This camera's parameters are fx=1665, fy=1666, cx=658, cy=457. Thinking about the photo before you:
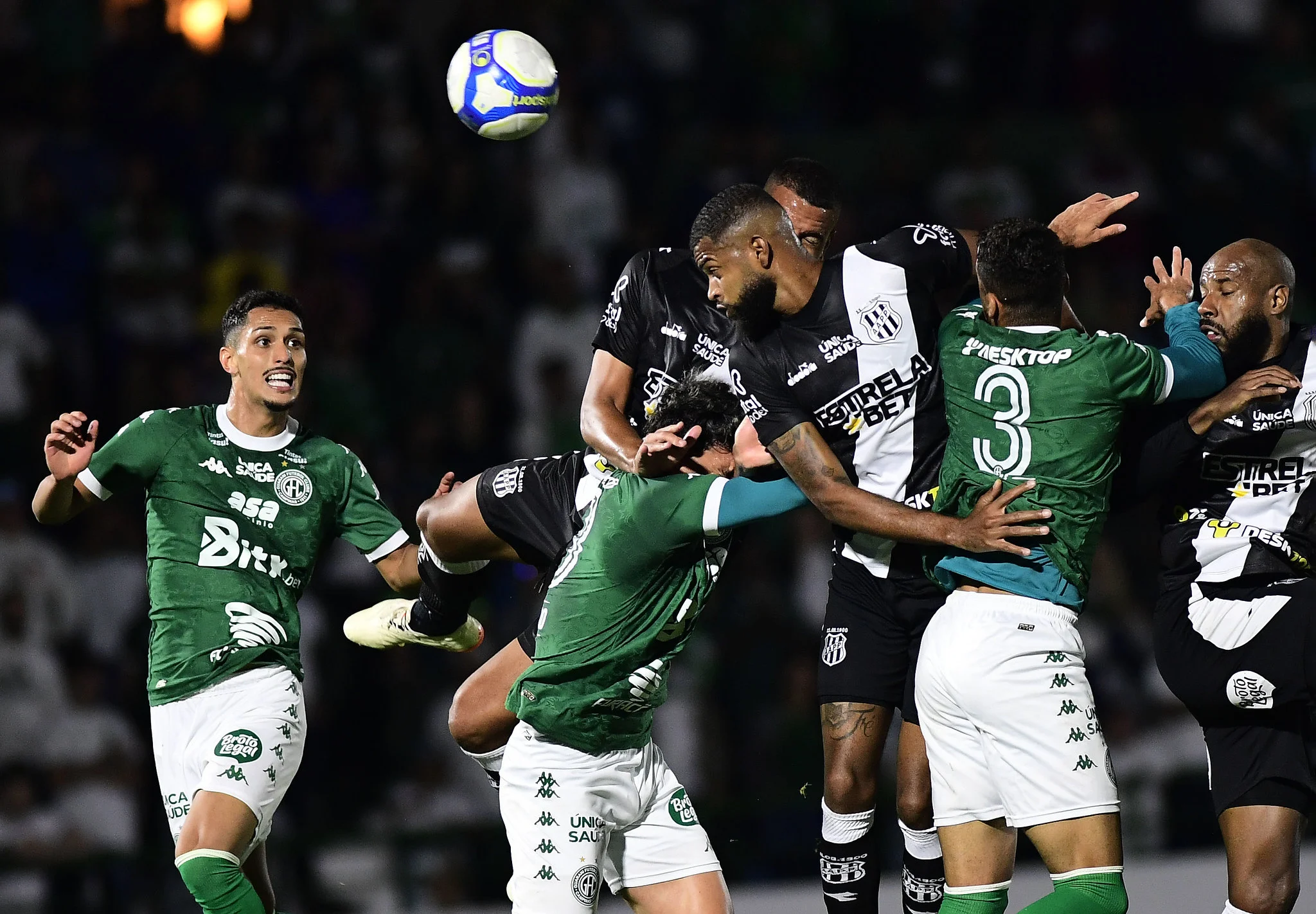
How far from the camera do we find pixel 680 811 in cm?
506

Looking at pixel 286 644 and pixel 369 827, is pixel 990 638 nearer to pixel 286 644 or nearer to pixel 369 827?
pixel 286 644

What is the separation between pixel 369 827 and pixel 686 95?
5.85 meters

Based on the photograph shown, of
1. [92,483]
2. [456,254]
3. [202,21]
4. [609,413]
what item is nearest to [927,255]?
[609,413]

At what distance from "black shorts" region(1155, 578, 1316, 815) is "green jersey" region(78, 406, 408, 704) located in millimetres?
2985

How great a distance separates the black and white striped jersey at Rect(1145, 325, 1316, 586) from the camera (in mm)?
5156

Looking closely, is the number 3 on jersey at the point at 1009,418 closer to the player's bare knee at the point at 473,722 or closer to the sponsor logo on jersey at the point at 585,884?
the sponsor logo on jersey at the point at 585,884

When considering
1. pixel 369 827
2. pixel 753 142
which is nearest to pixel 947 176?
pixel 753 142

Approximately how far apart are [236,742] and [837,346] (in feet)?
7.74

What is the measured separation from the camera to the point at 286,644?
5.79m

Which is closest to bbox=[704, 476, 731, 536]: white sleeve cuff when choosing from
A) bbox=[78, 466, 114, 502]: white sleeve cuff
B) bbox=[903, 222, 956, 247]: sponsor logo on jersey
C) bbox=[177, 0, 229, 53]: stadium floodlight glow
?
bbox=[903, 222, 956, 247]: sponsor logo on jersey

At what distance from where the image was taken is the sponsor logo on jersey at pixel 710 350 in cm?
614

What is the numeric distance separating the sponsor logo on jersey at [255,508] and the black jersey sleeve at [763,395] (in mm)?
1750

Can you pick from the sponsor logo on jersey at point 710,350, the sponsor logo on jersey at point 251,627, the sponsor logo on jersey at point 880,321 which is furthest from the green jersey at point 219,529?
the sponsor logo on jersey at point 880,321

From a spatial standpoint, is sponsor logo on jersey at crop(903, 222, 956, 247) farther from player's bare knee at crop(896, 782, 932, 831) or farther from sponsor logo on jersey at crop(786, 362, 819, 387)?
player's bare knee at crop(896, 782, 932, 831)
